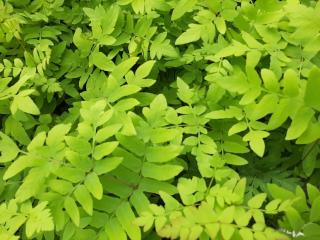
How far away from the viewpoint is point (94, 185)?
1.46m

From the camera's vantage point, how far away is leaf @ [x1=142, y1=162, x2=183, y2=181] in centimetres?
152

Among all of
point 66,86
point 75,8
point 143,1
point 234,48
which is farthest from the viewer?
Result: point 75,8

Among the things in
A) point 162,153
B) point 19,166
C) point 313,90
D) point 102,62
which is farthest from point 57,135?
point 313,90

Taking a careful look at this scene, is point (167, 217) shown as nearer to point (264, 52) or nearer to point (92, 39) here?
point (264, 52)

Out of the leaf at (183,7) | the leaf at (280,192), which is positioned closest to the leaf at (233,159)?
the leaf at (280,192)

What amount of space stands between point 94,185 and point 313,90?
0.79 metres

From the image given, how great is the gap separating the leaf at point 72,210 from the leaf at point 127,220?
143 mm

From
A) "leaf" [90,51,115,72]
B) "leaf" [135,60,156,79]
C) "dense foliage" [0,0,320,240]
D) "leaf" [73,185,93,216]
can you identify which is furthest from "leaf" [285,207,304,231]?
"leaf" [90,51,115,72]

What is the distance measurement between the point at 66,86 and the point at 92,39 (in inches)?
10.5

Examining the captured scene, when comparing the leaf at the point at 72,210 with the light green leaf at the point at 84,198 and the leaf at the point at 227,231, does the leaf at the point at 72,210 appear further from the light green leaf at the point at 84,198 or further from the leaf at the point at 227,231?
the leaf at the point at 227,231

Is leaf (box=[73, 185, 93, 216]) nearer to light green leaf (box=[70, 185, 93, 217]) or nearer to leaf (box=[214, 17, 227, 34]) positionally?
light green leaf (box=[70, 185, 93, 217])

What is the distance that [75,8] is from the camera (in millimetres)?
2275

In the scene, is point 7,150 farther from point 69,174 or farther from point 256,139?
point 256,139

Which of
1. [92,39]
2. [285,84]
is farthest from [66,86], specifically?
[285,84]
